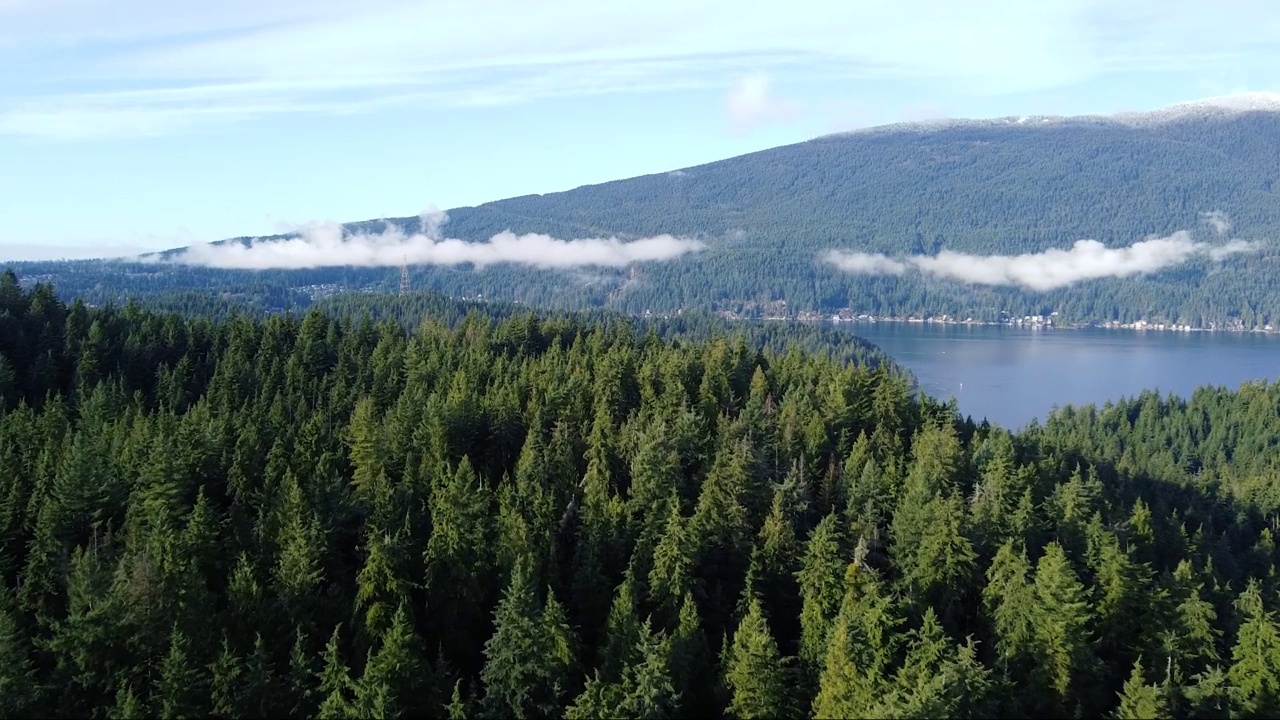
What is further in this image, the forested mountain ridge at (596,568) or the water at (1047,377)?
the water at (1047,377)

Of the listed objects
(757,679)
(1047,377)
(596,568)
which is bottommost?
(1047,377)

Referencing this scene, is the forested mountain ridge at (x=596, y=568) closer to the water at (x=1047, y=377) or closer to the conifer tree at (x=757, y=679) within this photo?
the conifer tree at (x=757, y=679)

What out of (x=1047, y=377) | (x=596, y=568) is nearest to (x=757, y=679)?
(x=596, y=568)

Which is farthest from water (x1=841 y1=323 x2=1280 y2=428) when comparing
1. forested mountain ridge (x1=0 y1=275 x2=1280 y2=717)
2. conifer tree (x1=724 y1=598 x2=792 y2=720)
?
conifer tree (x1=724 y1=598 x2=792 y2=720)

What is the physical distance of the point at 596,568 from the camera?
116ft

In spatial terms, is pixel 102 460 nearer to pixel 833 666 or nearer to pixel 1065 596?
pixel 833 666

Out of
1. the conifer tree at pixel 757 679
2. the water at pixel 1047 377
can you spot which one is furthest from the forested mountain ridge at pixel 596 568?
the water at pixel 1047 377

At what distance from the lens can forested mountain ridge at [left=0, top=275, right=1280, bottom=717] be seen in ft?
98.6

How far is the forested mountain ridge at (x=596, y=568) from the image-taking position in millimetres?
30047

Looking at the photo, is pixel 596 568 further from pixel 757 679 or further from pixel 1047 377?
pixel 1047 377

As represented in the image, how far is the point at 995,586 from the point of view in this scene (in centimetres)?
3591

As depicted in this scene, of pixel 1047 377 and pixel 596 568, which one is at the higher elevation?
pixel 596 568

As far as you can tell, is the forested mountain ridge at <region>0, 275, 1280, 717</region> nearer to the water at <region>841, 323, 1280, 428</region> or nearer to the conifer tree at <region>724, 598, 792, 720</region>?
the conifer tree at <region>724, 598, 792, 720</region>

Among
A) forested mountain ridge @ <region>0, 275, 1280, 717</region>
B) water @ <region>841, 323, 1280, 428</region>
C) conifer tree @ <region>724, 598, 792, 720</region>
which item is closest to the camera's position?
conifer tree @ <region>724, 598, 792, 720</region>
